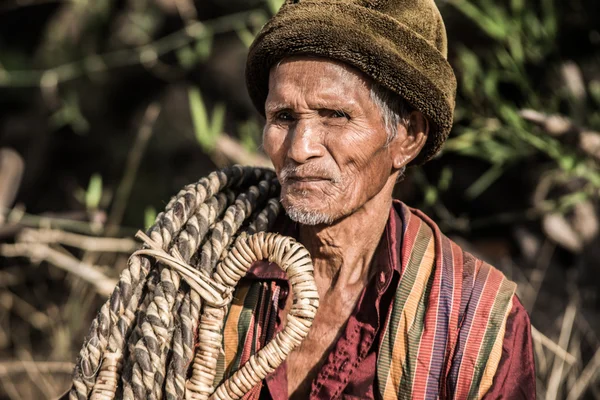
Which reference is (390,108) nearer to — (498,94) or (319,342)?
(319,342)

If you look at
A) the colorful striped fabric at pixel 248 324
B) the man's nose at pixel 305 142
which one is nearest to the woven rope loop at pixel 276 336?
the colorful striped fabric at pixel 248 324

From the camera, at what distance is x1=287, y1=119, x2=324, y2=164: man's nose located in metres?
1.89

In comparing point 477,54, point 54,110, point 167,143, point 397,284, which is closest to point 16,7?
point 54,110

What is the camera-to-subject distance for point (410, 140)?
82.0 inches

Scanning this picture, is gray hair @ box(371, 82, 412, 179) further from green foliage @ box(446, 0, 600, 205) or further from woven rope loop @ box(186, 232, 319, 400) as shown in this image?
green foliage @ box(446, 0, 600, 205)

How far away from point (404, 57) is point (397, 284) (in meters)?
0.63

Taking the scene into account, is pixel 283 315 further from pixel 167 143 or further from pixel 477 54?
pixel 167 143

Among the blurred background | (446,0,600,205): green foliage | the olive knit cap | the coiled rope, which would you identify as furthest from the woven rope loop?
(446,0,600,205): green foliage

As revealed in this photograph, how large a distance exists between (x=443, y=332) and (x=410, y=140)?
1.88ft

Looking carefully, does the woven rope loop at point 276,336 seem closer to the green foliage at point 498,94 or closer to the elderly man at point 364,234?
the elderly man at point 364,234

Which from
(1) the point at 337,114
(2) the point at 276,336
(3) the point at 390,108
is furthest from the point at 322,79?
(2) the point at 276,336

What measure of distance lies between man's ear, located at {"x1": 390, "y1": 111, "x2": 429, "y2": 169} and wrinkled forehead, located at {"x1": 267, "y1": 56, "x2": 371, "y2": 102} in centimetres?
21

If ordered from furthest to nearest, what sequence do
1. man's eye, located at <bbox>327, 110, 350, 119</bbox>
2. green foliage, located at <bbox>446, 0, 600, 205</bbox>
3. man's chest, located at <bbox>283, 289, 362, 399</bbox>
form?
1. green foliage, located at <bbox>446, 0, 600, 205</bbox>
2. man's chest, located at <bbox>283, 289, 362, 399</bbox>
3. man's eye, located at <bbox>327, 110, 350, 119</bbox>

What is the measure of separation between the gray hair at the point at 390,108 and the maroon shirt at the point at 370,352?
334 mm
